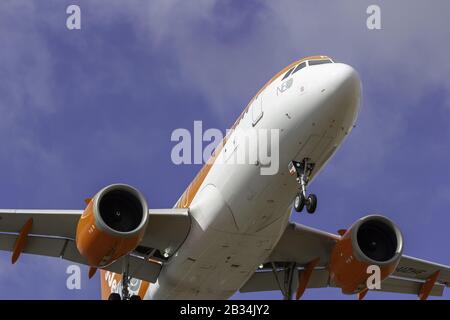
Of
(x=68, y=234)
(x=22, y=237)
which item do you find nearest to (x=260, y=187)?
(x=68, y=234)

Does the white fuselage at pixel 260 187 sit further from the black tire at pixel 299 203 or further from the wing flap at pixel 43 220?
the wing flap at pixel 43 220

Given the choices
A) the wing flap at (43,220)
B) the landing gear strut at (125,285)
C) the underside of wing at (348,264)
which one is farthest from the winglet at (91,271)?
the underside of wing at (348,264)

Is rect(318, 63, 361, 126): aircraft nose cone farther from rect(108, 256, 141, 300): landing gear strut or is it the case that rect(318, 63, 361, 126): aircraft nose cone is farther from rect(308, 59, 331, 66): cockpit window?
rect(108, 256, 141, 300): landing gear strut

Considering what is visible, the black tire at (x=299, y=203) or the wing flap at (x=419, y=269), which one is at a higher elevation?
the black tire at (x=299, y=203)

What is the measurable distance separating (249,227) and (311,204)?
1.98m

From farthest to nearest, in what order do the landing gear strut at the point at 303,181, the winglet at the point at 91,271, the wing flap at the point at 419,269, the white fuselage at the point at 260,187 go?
the wing flap at the point at 419,269 → the winglet at the point at 91,271 → the landing gear strut at the point at 303,181 → the white fuselage at the point at 260,187

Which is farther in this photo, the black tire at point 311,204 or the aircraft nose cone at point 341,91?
the black tire at point 311,204

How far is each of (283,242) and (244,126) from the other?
4888 millimetres

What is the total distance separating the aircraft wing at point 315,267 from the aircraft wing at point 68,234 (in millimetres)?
3483

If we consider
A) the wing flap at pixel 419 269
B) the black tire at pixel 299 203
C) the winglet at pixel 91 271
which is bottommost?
the wing flap at pixel 419 269

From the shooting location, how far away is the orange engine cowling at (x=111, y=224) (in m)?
17.5

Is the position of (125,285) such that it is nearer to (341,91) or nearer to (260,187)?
(260,187)
